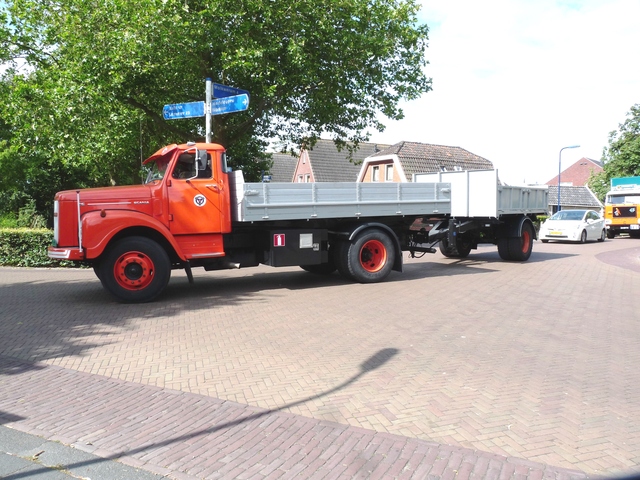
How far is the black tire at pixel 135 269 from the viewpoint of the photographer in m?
8.70

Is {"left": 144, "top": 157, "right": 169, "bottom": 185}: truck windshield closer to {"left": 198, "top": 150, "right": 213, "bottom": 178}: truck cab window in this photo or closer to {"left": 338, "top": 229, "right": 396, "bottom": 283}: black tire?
{"left": 198, "top": 150, "right": 213, "bottom": 178}: truck cab window

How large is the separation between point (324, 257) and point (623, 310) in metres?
5.11

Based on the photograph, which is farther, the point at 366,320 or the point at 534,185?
the point at 534,185

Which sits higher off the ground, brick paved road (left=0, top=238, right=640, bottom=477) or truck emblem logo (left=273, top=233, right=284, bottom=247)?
truck emblem logo (left=273, top=233, right=284, bottom=247)

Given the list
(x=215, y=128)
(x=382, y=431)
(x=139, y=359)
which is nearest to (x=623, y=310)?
(x=382, y=431)

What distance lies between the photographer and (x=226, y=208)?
9.59 meters

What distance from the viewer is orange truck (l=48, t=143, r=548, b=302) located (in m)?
8.73

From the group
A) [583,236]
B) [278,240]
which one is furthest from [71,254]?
[583,236]

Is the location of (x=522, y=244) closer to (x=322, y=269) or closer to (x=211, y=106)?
(x=322, y=269)

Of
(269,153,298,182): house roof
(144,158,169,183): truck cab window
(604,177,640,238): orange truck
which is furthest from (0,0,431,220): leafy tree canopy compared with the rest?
(269,153,298,182): house roof

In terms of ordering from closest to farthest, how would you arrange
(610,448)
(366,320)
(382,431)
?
(610,448)
(382,431)
(366,320)

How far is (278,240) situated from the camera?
9.97 m

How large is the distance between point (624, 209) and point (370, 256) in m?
22.6

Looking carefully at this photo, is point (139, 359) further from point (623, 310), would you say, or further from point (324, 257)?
point (623, 310)
